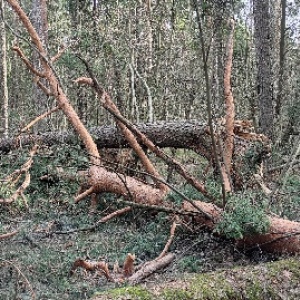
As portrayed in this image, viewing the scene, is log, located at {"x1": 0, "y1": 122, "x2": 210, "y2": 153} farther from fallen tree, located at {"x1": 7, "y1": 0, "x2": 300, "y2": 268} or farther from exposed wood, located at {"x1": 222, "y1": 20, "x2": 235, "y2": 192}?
exposed wood, located at {"x1": 222, "y1": 20, "x2": 235, "y2": 192}

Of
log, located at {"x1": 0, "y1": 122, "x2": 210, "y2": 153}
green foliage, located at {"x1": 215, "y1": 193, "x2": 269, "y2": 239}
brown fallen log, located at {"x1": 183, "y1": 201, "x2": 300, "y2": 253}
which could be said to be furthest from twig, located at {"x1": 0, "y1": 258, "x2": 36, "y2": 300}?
log, located at {"x1": 0, "y1": 122, "x2": 210, "y2": 153}

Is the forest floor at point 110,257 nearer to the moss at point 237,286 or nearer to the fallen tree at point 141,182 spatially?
the moss at point 237,286

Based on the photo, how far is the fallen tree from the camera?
4.79 meters

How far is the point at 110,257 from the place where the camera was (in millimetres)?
4930

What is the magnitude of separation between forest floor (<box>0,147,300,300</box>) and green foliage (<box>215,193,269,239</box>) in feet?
1.04

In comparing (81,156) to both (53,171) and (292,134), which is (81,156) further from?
(292,134)

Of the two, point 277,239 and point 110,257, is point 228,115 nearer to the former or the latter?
point 277,239

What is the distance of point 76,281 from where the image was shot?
14.3 ft

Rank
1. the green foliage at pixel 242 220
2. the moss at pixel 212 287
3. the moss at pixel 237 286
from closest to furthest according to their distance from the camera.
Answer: the moss at pixel 237 286
the moss at pixel 212 287
the green foliage at pixel 242 220

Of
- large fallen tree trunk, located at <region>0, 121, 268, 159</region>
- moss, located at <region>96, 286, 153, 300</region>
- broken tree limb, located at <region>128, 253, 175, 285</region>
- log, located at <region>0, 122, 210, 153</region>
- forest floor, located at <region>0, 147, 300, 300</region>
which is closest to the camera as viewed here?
moss, located at <region>96, 286, 153, 300</region>

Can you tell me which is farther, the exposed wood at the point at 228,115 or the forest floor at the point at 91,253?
the exposed wood at the point at 228,115

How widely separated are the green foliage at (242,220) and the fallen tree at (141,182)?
193mm

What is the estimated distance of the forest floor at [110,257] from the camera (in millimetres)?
3465

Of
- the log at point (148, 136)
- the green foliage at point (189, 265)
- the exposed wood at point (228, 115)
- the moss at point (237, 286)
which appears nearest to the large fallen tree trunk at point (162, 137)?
the log at point (148, 136)
